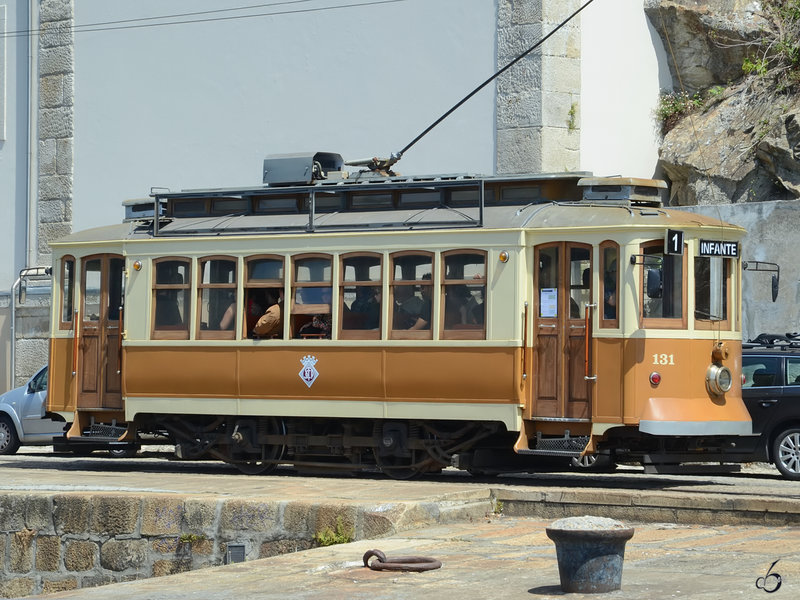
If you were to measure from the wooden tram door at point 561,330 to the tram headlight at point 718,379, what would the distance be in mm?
1248

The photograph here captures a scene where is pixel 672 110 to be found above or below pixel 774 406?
above

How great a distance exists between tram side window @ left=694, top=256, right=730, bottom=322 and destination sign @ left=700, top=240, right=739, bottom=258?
7 centimetres

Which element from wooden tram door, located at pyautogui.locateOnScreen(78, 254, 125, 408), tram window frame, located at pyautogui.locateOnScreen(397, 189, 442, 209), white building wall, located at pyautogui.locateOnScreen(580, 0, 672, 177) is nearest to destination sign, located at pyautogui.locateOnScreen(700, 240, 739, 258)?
tram window frame, located at pyautogui.locateOnScreen(397, 189, 442, 209)

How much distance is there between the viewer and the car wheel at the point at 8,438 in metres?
22.5

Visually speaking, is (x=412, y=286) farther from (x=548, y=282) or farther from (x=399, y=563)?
(x=399, y=563)

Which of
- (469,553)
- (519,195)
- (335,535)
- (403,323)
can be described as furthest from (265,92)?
(469,553)

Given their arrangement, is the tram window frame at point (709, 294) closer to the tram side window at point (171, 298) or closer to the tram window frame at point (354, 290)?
the tram window frame at point (354, 290)

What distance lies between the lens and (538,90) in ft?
70.7

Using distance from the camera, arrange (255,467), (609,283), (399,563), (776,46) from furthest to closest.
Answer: (776,46)
(255,467)
(609,283)
(399,563)

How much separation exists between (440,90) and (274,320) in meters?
7.41

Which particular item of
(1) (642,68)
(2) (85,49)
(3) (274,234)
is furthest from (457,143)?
(2) (85,49)

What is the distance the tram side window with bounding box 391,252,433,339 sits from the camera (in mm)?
15773

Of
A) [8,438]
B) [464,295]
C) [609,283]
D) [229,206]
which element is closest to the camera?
[609,283]

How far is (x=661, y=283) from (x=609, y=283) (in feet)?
1.76
